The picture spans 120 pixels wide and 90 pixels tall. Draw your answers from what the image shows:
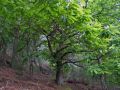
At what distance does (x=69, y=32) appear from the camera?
15.4 metres

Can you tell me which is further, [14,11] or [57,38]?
[57,38]

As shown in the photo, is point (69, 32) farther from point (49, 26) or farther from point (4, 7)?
point (4, 7)

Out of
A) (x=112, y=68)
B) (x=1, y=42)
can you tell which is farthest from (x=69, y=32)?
(x=1, y=42)

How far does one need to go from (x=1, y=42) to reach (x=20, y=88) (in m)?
10.8

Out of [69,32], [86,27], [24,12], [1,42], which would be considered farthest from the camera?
[1,42]

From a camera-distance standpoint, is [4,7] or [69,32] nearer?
[4,7]

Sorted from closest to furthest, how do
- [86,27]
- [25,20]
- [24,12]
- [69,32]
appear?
1. [86,27]
2. [24,12]
3. [69,32]
4. [25,20]

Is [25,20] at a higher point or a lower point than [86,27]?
higher

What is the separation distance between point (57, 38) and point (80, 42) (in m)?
1.82

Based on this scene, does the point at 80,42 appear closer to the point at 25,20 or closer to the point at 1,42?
the point at 25,20

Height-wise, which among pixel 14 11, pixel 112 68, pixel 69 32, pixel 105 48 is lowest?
pixel 112 68

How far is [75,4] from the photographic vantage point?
11391 millimetres

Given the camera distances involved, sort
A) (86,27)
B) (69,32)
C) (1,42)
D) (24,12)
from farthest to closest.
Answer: (1,42)
(69,32)
(24,12)
(86,27)

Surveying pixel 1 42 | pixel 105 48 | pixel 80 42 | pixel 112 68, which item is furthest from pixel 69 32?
pixel 1 42
